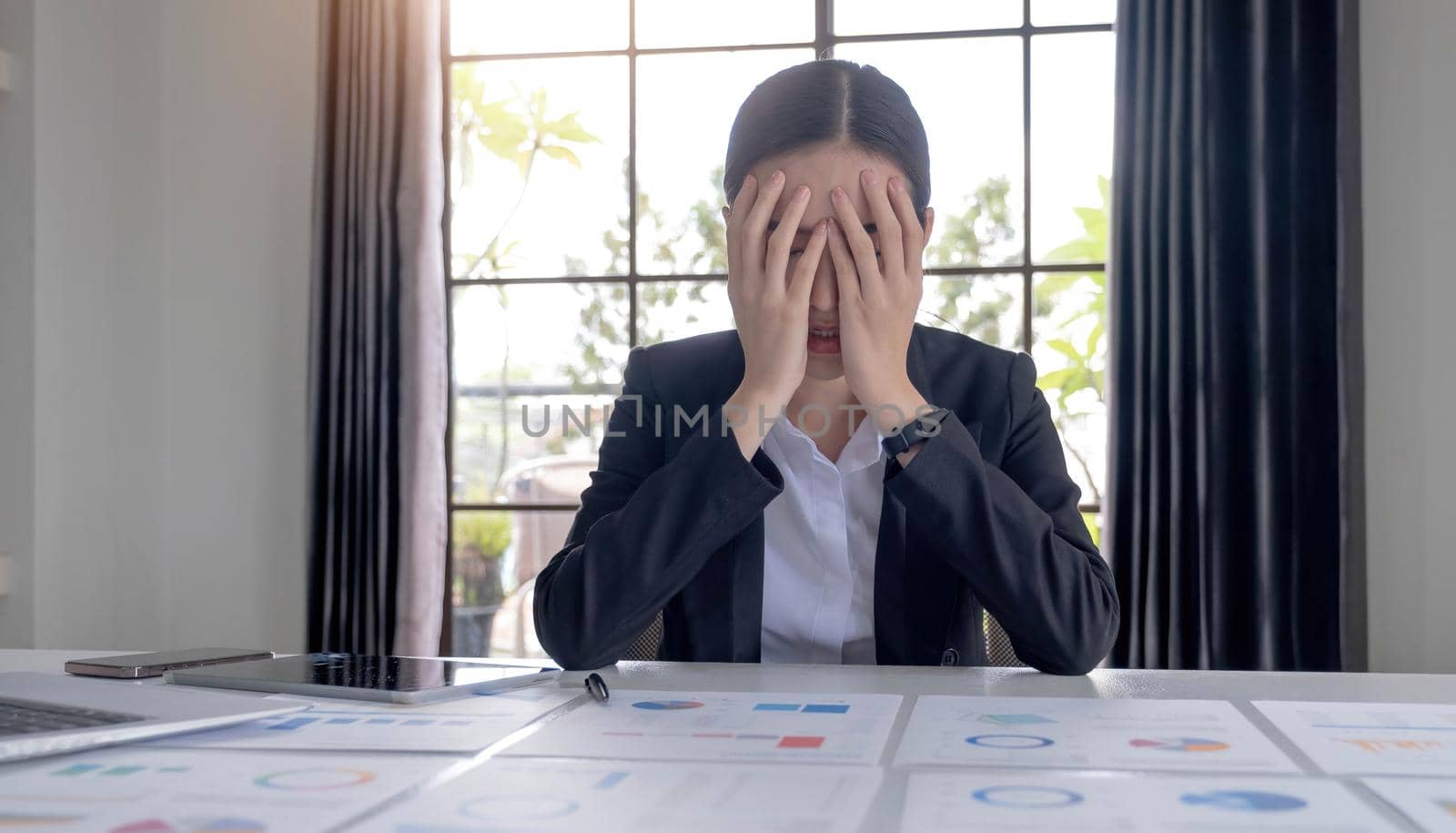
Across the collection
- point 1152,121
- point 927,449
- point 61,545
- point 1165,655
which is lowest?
point 1165,655

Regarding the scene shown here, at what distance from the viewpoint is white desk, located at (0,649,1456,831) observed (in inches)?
38.9

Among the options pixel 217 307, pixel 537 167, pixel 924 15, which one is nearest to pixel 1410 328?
pixel 924 15

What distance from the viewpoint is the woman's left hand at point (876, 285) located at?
54.2 inches

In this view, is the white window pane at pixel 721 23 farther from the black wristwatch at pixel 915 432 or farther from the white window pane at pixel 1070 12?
the black wristwatch at pixel 915 432

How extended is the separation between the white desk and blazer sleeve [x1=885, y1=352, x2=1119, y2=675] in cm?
4

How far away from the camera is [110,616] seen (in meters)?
3.22

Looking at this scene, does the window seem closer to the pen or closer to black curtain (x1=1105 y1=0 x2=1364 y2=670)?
black curtain (x1=1105 y1=0 x2=1364 y2=670)

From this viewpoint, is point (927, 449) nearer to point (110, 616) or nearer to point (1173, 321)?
point (1173, 321)

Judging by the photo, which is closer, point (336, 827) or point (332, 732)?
point (336, 827)

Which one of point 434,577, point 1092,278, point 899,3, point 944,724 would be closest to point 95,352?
point 434,577

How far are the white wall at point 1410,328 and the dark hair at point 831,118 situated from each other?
71.8 inches

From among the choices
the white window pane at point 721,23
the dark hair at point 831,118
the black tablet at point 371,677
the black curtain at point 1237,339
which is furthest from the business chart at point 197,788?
the white window pane at point 721,23

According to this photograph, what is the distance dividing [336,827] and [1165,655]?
253 centimetres

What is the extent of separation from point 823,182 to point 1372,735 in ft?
2.71
